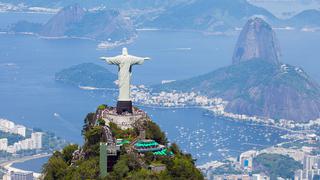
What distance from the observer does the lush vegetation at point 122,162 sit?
15.1m

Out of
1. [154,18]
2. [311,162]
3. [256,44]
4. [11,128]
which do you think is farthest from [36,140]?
[154,18]

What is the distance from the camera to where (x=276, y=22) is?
111m

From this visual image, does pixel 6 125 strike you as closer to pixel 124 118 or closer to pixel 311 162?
pixel 311 162

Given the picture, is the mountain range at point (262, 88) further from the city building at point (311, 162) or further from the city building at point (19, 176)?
the city building at point (19, 176)

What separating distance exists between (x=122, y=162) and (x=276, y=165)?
2604cm

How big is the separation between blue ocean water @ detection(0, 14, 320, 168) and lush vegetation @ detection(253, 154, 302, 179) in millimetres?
2464

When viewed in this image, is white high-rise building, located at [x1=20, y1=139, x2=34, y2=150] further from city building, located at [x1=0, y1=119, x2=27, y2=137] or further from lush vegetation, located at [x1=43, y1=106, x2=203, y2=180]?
lush vegetation, located at [x1=43, y1=106, x2=203, y2=180]

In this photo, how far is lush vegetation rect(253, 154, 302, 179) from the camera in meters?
39.4

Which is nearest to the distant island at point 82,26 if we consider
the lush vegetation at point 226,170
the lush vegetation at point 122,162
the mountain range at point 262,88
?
the mountain range at point 262,88

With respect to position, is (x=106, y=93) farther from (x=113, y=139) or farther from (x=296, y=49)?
(x=113, y=139)

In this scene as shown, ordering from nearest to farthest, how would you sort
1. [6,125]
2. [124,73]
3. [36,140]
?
[124,73], [36,140], [6,125]

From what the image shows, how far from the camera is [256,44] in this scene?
7762 cm

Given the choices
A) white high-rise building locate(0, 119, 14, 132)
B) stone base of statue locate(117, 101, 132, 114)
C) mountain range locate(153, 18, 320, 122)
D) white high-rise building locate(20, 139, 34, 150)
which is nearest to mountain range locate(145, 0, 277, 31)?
mountain range locate(153, 18, 320, 122)

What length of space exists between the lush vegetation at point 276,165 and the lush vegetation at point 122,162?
72.5 ft
